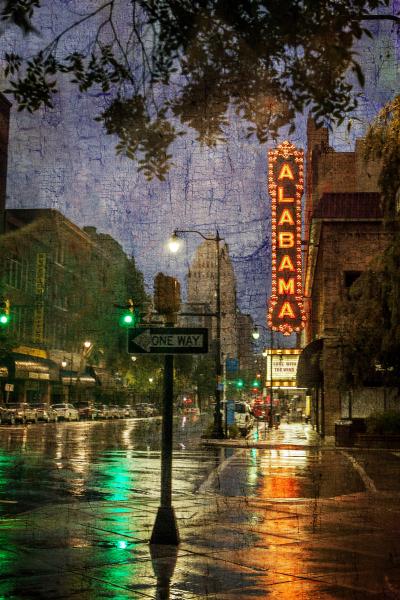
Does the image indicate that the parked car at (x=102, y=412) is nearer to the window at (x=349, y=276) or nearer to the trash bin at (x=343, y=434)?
the window at (x=349, y=276)

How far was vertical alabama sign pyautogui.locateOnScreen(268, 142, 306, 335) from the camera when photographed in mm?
43500

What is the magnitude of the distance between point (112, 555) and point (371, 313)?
7211mm

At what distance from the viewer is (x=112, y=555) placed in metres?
9.47

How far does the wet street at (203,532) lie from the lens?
8.05m

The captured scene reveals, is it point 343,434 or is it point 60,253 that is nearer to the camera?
point 343,434

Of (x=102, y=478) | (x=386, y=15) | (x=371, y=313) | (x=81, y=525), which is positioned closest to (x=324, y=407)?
(x=102, y=478)

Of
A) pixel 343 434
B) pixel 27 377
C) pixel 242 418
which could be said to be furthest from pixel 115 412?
pixel 343 434

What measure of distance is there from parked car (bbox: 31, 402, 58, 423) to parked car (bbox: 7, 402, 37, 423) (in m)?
0.95

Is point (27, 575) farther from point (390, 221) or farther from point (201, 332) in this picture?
point (390, 221)

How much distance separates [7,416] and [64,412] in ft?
43.6

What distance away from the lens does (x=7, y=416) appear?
5359 cm

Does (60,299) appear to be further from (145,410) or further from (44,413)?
(145,410)

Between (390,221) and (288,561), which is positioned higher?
(390,221)

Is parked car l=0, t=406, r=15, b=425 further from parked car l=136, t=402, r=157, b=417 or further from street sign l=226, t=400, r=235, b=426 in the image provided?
parked car l=136, t=402, r=157, b=417
